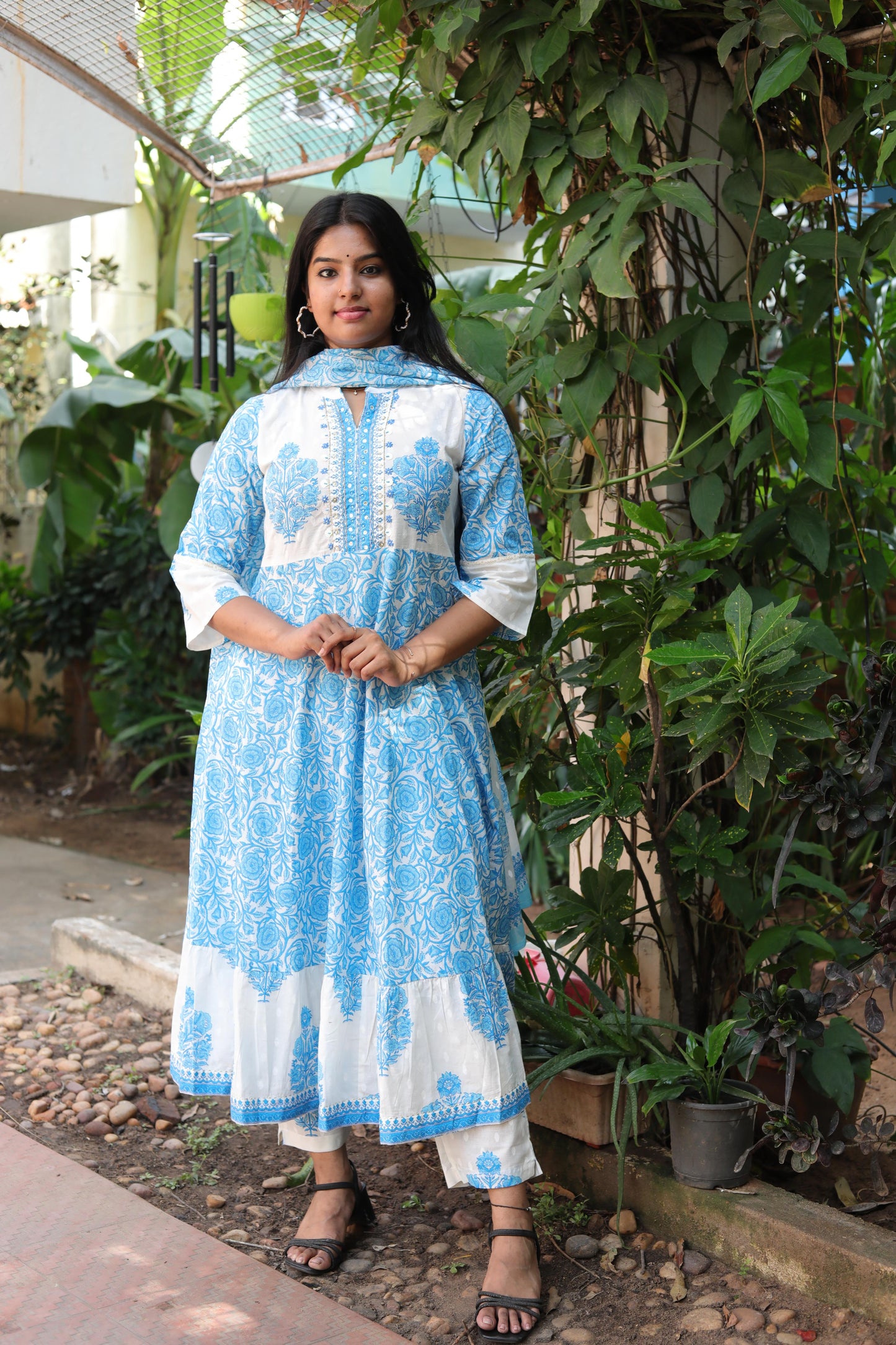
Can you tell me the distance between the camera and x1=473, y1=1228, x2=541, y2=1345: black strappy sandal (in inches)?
77.5

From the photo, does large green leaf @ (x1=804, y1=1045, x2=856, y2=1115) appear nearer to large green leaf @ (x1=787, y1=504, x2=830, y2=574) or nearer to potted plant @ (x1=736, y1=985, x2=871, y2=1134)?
potted plant @ (x1=736, y1=985, x2=871, y2=1134)

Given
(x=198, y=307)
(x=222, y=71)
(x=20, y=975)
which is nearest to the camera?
(x=222, y=71)

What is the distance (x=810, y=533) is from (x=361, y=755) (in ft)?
2.87

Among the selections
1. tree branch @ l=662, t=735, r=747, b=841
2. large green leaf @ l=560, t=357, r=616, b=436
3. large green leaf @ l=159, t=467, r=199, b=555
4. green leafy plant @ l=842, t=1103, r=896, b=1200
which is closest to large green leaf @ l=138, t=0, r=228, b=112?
large green leaf @ l=560, t=357, r=616, b=436

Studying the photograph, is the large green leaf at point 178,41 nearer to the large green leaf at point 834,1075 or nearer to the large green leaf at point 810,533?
the large green leaf at point 810,533

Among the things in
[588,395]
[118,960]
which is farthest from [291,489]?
[118,960]

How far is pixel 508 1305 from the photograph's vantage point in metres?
2.00

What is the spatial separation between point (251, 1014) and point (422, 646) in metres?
0.63

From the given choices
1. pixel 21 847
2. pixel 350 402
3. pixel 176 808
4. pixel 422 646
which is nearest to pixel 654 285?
pixel 350 402

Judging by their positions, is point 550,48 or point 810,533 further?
point 810,533

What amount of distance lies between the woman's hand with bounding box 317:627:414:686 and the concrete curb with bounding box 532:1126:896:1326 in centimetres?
99

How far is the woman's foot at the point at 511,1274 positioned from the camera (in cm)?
198

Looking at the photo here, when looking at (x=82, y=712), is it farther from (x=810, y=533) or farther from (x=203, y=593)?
(x=810, y=533)

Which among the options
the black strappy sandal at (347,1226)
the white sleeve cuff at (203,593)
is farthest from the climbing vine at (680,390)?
the black strappy sandal at (347,1226)
